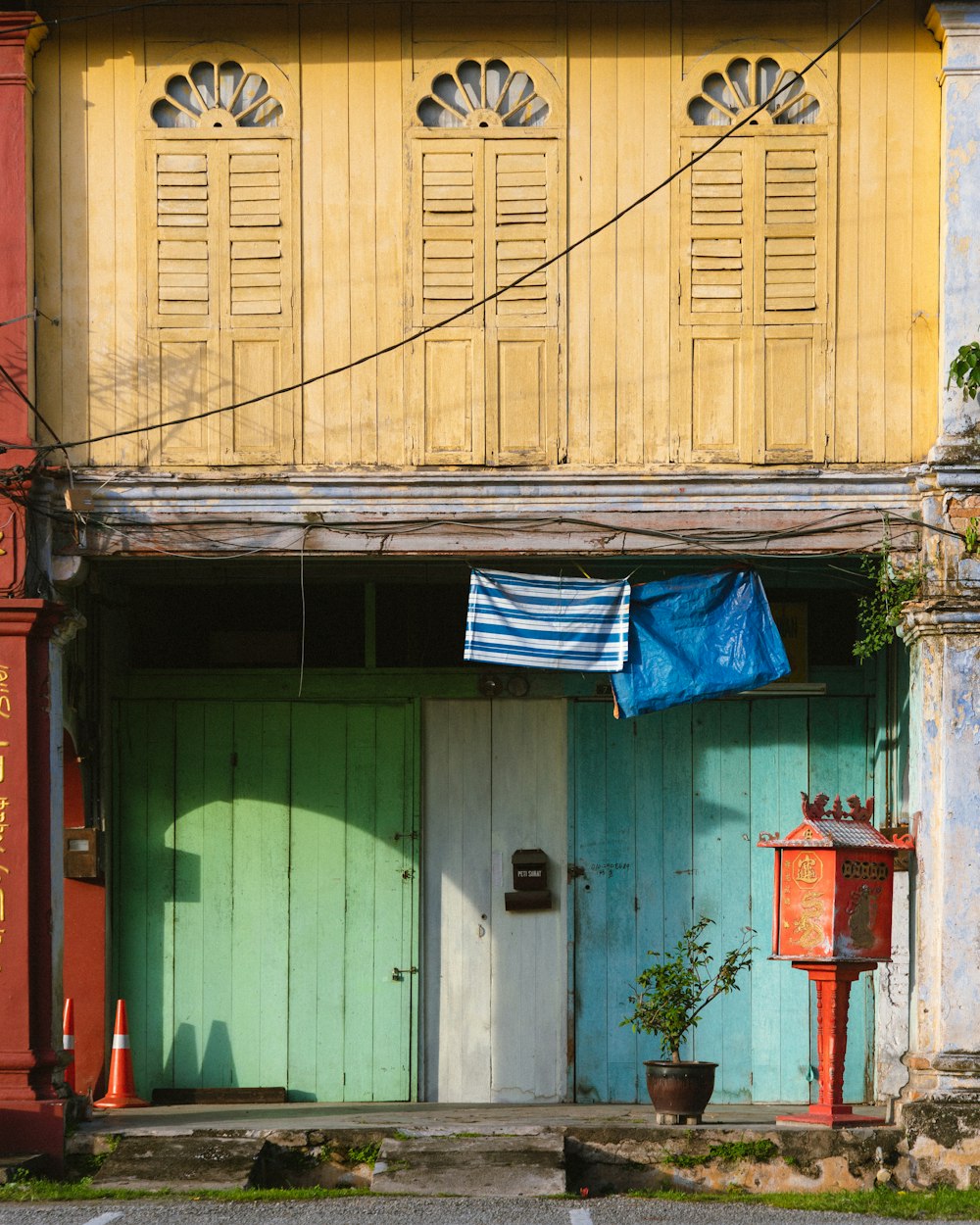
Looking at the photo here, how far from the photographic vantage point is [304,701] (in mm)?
12055

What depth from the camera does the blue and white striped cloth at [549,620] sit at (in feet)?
33.6

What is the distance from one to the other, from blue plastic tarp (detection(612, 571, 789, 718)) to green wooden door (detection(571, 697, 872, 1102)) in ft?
5.31

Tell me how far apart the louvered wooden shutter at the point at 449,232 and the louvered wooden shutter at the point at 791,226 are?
1604 millimetres

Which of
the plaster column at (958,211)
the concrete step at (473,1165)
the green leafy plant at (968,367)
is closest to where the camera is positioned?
the concrete step at (473,1165)

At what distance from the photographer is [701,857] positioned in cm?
1181

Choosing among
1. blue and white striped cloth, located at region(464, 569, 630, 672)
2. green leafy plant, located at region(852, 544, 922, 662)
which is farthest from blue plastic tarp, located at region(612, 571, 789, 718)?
green leafy plant, located at region(852, 544, 922, 662)

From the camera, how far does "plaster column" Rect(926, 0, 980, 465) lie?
9.96 meters

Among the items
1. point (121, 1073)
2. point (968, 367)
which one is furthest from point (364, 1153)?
point (968, 367)

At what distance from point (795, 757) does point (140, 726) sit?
436 cm

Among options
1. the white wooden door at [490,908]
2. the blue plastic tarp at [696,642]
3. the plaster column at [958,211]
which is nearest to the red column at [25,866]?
the white wooden door at [490,908]

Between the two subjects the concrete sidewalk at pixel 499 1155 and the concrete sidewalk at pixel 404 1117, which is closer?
the concrete sidewalk at pixel 499 1155

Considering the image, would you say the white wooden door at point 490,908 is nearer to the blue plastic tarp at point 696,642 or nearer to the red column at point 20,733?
the blue plastic tarp at point 696,642

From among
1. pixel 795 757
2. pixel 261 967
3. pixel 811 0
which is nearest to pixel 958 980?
pixel 795 757

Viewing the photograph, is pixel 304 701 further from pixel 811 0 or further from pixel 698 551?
pixel 811 0
